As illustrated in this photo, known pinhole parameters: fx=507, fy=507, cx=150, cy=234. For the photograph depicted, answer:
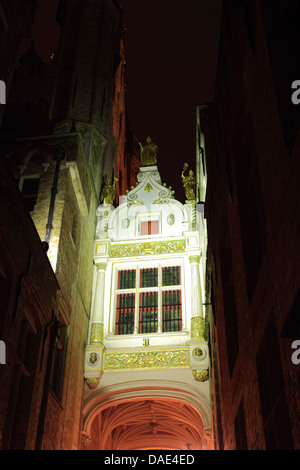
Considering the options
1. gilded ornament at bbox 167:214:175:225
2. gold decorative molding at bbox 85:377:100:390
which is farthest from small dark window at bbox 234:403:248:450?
gilded ornament at bbox 167:214:175:225

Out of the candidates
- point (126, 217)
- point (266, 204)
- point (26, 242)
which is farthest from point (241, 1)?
point (126, 217)

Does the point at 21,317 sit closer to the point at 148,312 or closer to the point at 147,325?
the point at 147,325

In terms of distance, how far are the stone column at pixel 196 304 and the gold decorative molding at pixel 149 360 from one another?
0.61m

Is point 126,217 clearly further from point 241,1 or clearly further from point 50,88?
point 241,1

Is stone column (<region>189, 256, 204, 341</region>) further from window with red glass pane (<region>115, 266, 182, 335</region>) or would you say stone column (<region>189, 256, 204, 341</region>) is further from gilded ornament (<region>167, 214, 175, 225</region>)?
gilded ornament (<region>167, 214, 175, 225</region>)

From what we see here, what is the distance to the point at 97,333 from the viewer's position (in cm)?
1623

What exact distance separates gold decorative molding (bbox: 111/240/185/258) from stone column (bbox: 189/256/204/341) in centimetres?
83

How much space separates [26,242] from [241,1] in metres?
6.06

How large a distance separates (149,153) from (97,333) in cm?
903

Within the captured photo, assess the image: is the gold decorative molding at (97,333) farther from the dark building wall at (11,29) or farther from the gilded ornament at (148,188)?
the dark building wall at (11,29)

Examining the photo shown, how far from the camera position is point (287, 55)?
545 centimetres

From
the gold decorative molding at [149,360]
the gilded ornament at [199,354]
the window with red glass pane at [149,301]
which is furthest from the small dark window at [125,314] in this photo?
the gilded ornament at [199,354]

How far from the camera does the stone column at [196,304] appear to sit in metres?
15.7

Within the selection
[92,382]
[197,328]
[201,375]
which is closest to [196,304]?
[197,328]
